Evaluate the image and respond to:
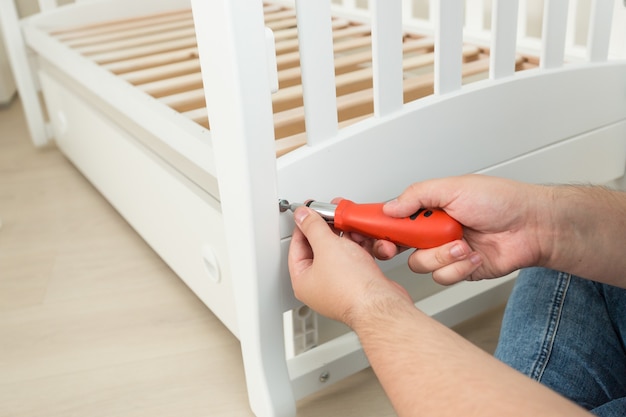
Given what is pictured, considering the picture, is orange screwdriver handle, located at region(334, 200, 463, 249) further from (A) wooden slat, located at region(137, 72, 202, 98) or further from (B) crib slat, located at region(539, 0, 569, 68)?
(A) wooden slat, located at region(137, 72, 202, 98)

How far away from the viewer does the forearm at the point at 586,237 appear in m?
0.68

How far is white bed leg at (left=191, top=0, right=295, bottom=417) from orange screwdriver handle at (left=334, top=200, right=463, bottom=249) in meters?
0.08

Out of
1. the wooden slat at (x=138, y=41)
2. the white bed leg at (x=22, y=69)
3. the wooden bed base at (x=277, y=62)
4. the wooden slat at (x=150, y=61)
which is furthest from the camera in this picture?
the white bed leg at (x=22, y=69)

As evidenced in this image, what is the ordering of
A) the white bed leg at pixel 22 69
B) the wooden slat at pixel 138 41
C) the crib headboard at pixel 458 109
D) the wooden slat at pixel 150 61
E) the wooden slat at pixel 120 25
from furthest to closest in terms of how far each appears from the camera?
the white bed leg at pixel 22 69 → the wooden slat at pixel 120 25 → the wooden slat at pixel 138 41 → the wooden slat at pixel 150 61 → the crib headboard at pixel 458 109

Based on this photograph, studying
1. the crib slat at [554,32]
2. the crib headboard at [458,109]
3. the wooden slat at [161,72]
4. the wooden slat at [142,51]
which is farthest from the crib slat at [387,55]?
the wooden slat at [142,51]

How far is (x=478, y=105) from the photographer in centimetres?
80

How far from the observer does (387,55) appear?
27.5 inches

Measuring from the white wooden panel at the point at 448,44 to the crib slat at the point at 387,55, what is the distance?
0.06m

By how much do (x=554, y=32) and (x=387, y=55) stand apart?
274mm

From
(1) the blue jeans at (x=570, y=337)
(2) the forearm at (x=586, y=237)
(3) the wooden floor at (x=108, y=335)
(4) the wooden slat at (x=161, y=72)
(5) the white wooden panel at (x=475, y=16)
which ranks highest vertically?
(5) the white wooden panel at (x=475, y=16)

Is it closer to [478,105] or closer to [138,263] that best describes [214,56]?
[478,105]

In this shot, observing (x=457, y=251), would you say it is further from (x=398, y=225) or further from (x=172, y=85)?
(x=172, y=85)

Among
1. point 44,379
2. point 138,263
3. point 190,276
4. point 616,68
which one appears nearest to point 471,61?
point 616,68

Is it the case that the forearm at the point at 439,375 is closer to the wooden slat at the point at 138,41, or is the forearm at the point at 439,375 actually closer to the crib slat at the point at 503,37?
the crib slat at the point at 503,37
